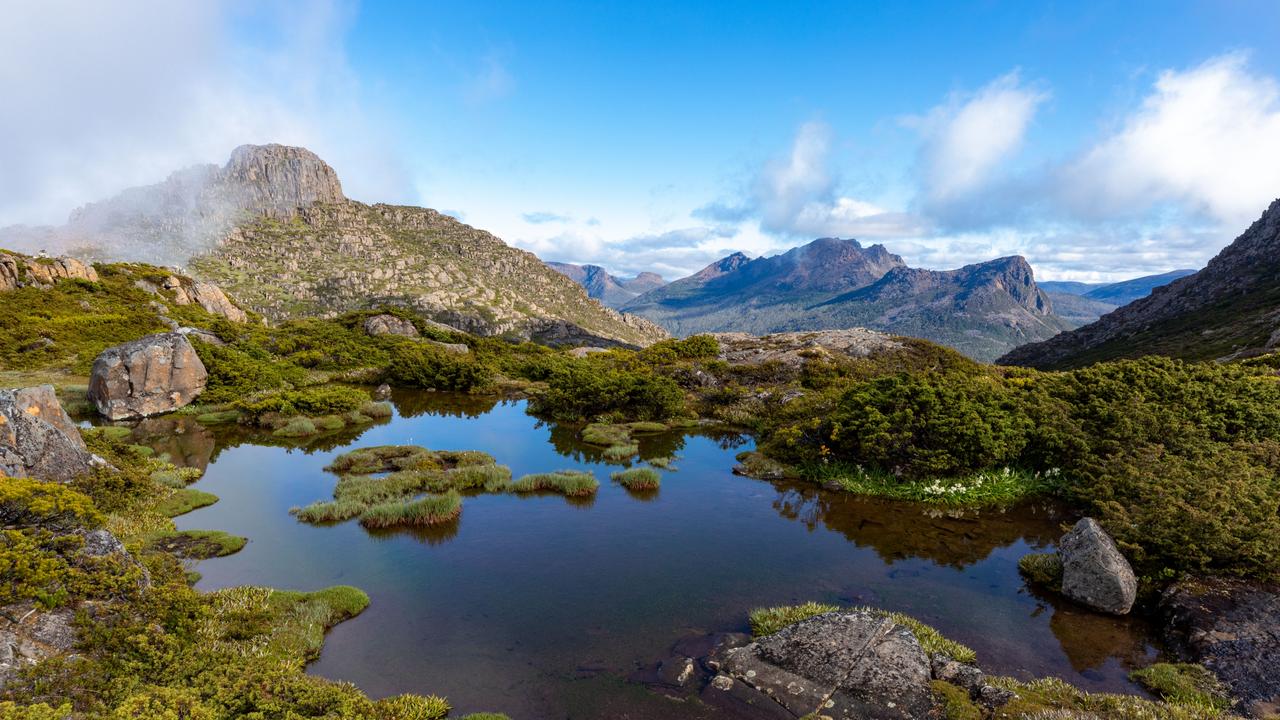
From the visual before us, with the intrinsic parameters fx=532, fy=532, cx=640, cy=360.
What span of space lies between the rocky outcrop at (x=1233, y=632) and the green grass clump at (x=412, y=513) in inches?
780

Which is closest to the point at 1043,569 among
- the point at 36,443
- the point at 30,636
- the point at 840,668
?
the point at 840,668

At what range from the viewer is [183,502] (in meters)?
18.7

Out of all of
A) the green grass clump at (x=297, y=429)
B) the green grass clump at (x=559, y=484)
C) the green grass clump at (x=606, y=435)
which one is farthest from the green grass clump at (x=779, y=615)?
the green grass clump at (x=297, y=429)

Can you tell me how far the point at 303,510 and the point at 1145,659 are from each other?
77.6ft

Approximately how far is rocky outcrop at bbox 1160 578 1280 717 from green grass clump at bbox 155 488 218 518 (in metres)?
27.8

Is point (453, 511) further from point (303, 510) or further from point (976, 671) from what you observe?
point (976, 671)

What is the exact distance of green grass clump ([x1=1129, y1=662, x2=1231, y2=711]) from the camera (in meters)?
9.90

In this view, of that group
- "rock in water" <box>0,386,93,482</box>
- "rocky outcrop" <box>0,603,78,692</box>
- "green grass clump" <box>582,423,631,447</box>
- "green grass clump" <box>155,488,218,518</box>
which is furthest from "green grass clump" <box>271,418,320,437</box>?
"rocky outcrop" <box>0,603,78,692</box>

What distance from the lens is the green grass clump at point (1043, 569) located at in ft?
48.3

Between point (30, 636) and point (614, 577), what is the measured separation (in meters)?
11.0

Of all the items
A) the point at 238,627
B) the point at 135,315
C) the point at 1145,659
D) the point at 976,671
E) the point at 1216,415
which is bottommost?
the point at 1145,659

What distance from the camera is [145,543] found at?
49.0 feet

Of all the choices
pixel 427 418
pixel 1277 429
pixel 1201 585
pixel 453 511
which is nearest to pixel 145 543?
pixel 453 511

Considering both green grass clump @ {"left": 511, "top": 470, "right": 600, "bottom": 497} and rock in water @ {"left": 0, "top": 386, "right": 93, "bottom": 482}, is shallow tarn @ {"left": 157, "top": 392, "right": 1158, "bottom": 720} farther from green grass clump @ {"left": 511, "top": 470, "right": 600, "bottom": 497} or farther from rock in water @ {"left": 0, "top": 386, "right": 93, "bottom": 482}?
rock in water @ {"left": 0, "top": 386, "right": 93, "bottom": 482}
